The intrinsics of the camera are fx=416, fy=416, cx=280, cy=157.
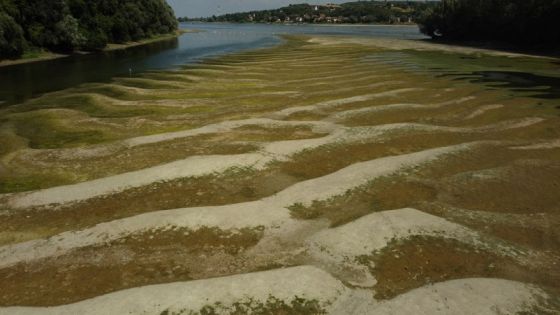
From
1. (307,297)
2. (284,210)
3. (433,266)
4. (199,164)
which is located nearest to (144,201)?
(199,164)

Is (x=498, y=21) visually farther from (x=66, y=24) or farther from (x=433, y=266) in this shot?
(x=433, y=266)

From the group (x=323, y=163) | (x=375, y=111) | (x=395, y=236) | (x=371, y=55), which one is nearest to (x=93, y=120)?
(x=323, y=163)

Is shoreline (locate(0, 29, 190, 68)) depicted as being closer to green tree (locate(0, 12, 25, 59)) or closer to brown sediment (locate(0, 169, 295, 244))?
green tree (locate(0, 12, 25, 59))

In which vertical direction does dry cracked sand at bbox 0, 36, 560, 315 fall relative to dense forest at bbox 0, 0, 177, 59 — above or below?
below

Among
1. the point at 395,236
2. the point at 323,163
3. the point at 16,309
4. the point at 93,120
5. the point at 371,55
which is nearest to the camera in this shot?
the point at 16,309

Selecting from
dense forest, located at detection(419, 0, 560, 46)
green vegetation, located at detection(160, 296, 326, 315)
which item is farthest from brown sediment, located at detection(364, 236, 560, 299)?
dense forest, located at detection(419, 0, 560, 46)

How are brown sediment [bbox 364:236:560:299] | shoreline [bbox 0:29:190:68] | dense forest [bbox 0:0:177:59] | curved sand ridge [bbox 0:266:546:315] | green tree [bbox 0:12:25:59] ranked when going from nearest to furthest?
curved sand ridge [bbox 0:266:546:315], brown sediment [bbox 364:236:560:299], green tree [bbox 0:12:25:59], dense forest [bbox 0:0:177:59], shoreline [bbox 0:29:190:68]

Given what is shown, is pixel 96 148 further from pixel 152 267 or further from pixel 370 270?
pixel 370 270
